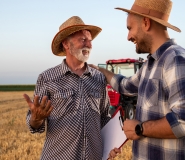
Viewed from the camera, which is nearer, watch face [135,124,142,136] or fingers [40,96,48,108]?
watch face [135,124,142,136]

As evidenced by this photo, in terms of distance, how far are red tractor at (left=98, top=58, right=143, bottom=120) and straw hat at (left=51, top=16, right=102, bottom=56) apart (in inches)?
255

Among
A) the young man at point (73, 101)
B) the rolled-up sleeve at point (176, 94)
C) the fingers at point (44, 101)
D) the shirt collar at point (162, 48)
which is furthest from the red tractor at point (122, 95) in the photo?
the rolled-up sleeve at point (176, 94)

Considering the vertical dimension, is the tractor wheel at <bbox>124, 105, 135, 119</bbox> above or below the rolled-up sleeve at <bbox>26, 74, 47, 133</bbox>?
below

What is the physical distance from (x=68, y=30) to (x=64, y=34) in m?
0.07

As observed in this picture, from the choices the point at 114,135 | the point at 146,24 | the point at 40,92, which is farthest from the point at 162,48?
the point at 40,92

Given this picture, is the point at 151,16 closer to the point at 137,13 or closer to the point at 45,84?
the point at 137,13

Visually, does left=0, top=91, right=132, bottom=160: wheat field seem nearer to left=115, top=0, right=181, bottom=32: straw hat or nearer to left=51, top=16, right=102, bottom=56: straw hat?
left=51, top=16, right=102, bottom=56: straw hat

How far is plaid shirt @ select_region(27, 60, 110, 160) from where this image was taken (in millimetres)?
2975

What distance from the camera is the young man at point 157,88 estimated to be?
2064 mm

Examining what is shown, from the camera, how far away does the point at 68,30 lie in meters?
3.27

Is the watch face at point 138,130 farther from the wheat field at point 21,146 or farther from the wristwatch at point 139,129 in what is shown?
the wheat field at point 21,146

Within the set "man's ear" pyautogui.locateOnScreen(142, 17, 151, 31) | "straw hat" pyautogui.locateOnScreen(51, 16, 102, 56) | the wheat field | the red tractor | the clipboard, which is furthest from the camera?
the red tractor

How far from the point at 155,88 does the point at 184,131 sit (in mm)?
368

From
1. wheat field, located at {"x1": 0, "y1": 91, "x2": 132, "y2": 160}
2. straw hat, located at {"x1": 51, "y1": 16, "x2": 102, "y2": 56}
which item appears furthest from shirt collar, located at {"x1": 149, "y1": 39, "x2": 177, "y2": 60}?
wheat field, located at {"x1": 0, "y1": 91, "x2": 132, "y2": 160}
